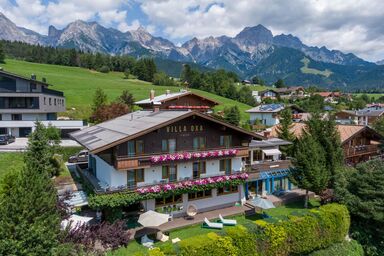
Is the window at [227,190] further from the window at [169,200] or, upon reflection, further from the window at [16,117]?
the window at [16,117]

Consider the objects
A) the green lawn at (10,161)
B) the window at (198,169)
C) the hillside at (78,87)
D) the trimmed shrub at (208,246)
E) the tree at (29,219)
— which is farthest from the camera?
the hillside at (78,87)

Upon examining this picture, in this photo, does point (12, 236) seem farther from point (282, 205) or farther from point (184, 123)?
point (282, 205)

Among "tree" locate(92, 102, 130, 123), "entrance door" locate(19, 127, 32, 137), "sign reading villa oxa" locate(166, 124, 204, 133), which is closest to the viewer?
"sign reading villa oxa" locate(166, 124, 204, 133)

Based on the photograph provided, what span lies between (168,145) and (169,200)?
487cm

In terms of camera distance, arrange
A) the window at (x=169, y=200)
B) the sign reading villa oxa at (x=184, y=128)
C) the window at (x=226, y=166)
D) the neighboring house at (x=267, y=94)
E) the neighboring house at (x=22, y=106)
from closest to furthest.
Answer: the window at (x=169, y=200), the sign reading villa oxa at (x=184, y=128), the window at (x=226, y=166), the neighboring house at (x=22, y=106), the neighboring house at (x=267, y=94)

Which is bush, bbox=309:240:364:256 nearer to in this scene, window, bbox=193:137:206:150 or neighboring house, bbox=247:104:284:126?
window, bbox=193:137:206:150

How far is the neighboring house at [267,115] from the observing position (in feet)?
254

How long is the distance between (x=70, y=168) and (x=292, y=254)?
26927 mm

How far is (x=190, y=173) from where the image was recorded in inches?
1040

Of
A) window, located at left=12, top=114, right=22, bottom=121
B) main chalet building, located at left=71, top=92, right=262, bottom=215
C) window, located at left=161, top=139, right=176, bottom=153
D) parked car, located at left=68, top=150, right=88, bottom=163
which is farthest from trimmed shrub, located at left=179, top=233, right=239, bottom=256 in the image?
window, located at left=12, top=114, right=22, bottom=121

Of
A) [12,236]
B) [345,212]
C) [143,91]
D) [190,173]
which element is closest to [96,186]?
[190,173]

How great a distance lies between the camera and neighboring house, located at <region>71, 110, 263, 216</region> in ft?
75.7

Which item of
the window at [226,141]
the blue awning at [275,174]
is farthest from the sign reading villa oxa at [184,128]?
the blue awning at [275,174]

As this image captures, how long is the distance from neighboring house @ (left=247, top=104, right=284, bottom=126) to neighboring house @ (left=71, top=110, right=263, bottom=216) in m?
51.1
